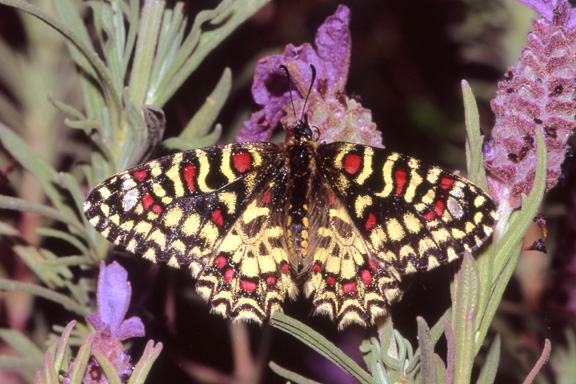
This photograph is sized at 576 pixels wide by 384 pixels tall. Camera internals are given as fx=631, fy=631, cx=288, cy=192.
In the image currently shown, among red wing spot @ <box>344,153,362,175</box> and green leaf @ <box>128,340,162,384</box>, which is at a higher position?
red wing spot @ <box>344,153,362,175</box>

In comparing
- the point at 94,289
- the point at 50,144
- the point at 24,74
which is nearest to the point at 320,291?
the point at 94,289

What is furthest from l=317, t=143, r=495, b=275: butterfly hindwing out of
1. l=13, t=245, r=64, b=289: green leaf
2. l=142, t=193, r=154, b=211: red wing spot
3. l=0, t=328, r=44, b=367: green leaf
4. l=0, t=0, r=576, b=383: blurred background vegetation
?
l=0, t=328, r=44, b=367: green leaf

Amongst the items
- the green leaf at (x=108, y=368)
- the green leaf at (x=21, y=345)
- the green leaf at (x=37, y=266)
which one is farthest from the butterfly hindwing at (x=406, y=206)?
the green leaf at (x=21, y=345)

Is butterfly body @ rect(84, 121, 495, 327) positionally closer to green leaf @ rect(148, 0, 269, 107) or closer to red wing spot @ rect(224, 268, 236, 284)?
red wing spot @ rect(224, 268, 236, 284)

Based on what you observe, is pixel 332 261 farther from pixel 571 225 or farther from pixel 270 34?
pixel 270 34

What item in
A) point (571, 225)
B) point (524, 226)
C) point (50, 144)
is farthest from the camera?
point (50, 144)

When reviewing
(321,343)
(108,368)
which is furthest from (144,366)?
(321,343)

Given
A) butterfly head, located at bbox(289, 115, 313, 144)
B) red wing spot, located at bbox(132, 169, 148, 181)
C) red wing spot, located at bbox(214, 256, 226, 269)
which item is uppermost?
butterfly head, located at bbox(289, 115, 313, 144)
